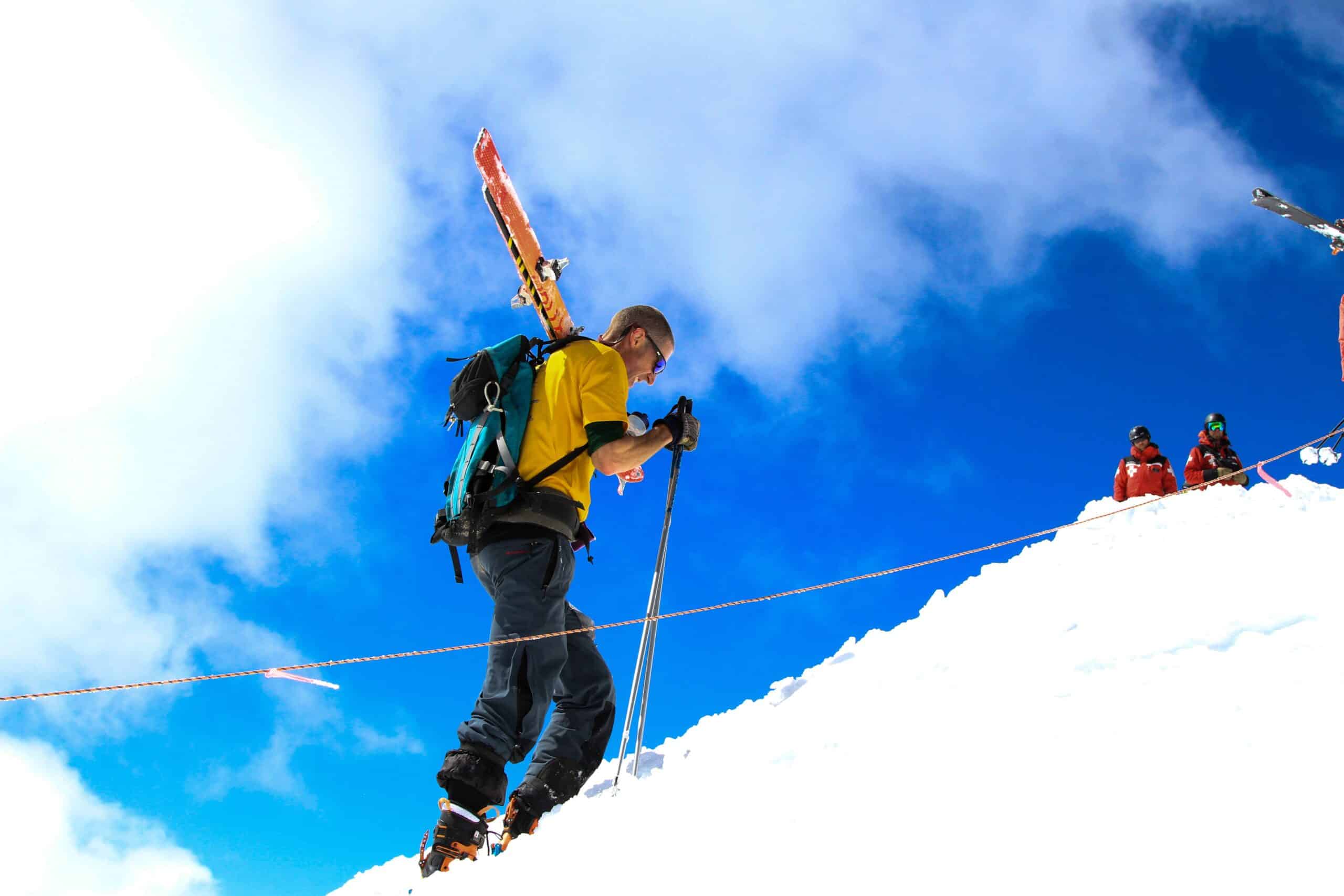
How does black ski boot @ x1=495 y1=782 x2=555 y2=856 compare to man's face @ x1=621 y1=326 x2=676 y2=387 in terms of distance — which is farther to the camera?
man's face @ x1=621 y1=326 x2=676 y2=387

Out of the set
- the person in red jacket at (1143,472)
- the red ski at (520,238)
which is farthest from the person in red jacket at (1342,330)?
the red ski at (520,238)

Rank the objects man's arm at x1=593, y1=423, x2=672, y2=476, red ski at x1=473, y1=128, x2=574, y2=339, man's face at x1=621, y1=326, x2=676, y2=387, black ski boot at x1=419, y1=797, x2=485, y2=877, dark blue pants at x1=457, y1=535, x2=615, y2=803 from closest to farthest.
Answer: black ski boot at x1=419, y1=797, x2=485, y2=877 → dark blue pants at x1=457, y1=535, x2=615, y2=803 → man's arm at x1=593, y1=423, x2=672, y2=476 → man's face at x1=621, y1=326, x2=676, y2=387 → red ski at x1=473, y1=128, x2=574, y2=339

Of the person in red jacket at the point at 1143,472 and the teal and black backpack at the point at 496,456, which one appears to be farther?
the person in red jacket at the point at 1143,472

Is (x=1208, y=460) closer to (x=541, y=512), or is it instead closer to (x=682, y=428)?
(x=682, y=428)

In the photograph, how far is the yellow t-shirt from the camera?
14.2ft

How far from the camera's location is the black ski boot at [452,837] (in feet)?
12.3

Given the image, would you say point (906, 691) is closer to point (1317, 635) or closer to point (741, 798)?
point (741, 798)

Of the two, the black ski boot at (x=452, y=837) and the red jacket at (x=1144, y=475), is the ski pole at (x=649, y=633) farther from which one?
the red jacket at (x=1144, y=475)

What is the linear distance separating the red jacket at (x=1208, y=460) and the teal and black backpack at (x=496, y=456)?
1112 centimetres

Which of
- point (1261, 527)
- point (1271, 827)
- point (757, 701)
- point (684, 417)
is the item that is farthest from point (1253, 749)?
point (1261, 527)

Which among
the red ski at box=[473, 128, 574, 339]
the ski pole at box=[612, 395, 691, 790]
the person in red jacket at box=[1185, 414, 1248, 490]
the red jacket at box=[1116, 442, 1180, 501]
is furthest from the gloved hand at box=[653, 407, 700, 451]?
the person in red jacket at box=[1185, 414, 1248, 490]

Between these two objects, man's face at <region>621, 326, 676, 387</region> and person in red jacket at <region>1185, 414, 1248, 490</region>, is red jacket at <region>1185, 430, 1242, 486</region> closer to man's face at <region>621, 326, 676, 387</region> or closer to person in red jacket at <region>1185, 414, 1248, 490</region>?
person in red jacket at <region>1185, 414, 1248, 490</region>

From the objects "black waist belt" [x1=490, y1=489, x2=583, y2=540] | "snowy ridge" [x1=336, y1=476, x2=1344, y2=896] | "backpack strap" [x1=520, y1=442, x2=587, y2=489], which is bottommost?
"snowy ridge" [x1=336, y1=476, x2=1344, y2=896]

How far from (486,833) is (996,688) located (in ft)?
7.75
